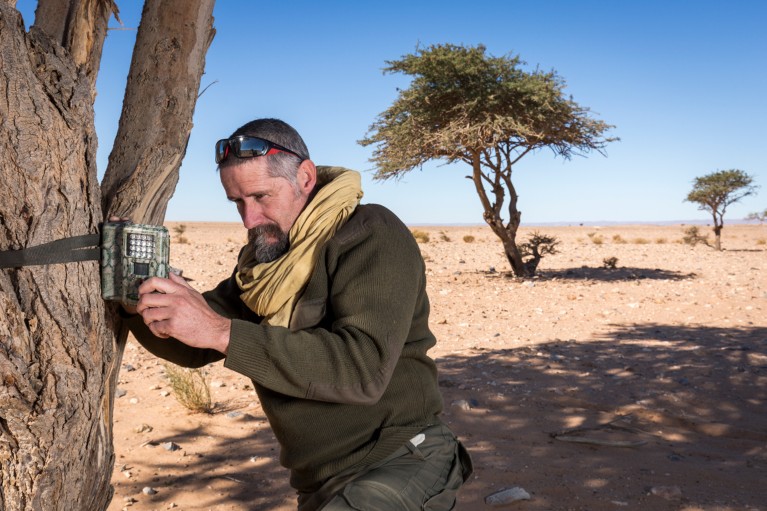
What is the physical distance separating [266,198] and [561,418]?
3.84m

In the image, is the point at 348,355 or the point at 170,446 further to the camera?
the point at 170,446

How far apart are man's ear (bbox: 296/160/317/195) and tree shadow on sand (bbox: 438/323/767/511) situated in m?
2.37

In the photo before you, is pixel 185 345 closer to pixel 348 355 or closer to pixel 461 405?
pixel 348 355

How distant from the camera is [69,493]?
6.22 feet

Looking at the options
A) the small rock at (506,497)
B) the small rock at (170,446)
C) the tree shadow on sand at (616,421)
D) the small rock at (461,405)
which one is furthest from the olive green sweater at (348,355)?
the small rock at (461,405)

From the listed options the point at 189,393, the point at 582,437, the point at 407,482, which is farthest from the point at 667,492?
the point at 189,393

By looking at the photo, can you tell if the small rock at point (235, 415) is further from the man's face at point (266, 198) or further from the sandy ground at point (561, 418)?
the man's face at point (266, 198)

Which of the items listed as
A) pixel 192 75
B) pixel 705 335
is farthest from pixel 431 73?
pixel 192 75

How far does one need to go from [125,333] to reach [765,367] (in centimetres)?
644

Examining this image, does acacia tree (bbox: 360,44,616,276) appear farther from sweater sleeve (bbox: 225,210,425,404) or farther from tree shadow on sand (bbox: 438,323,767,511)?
sweater sleeve (bbox: 225,210,425,404)

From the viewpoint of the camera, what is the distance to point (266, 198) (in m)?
2.17

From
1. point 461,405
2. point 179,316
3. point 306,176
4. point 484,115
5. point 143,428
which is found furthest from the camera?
point 484,115

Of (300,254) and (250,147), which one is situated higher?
(250,147)

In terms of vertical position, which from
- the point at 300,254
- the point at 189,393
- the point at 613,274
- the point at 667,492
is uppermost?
the point at 300,254
